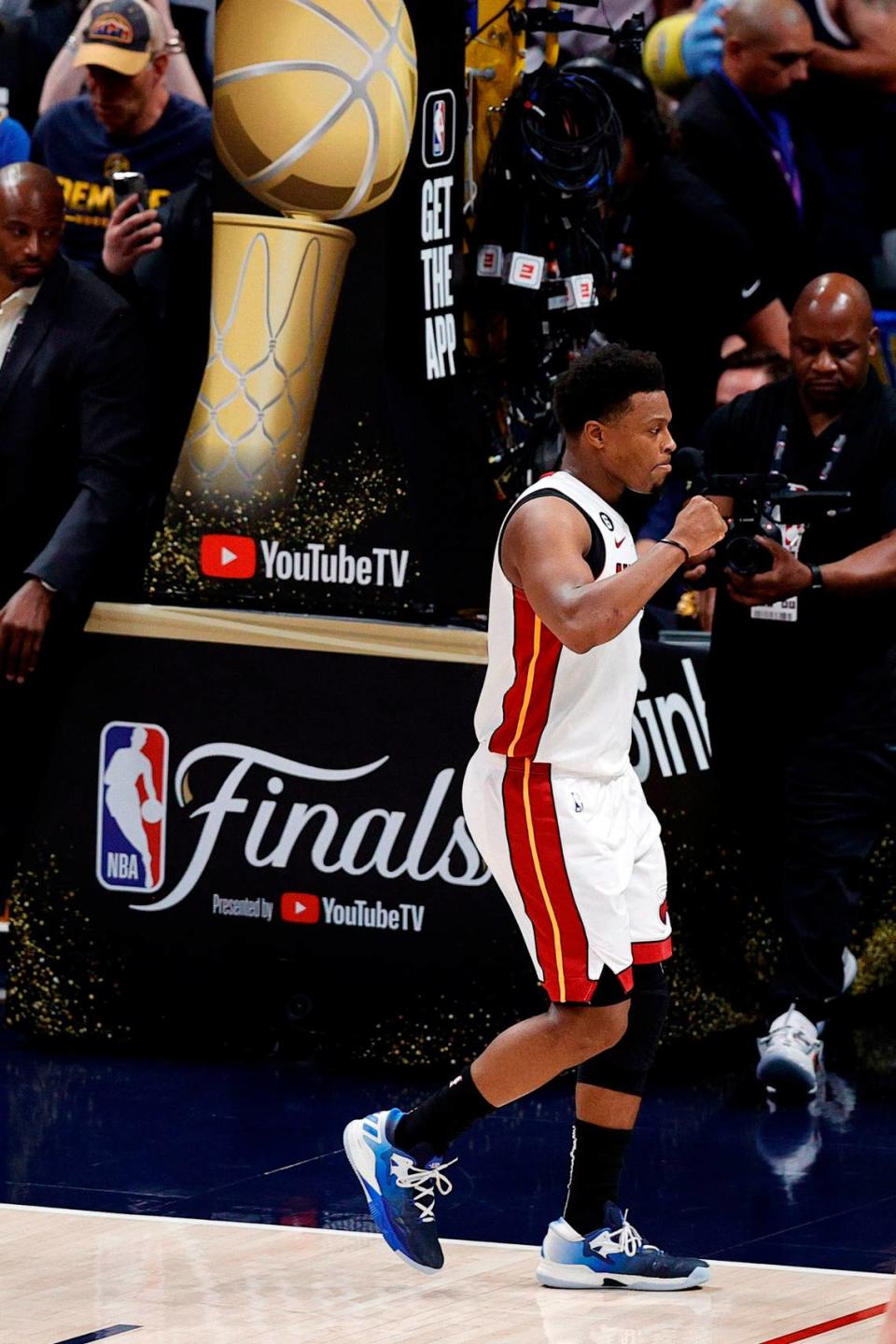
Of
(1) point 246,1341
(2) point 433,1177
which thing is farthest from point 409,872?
(1) point 246,1341

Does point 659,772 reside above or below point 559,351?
below

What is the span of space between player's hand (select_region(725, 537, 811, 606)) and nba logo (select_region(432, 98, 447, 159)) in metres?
1.42

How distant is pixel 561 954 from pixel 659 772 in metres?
2.01

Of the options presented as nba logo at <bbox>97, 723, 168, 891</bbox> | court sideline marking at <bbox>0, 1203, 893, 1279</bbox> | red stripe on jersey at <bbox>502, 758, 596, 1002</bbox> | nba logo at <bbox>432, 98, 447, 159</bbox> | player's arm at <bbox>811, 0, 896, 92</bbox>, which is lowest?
court sideline marking at <bbox>0, 1203, 893, 1279</bbox>

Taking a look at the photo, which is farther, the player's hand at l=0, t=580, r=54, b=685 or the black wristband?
the player's hand at l=0, t=580, r=54, b=685

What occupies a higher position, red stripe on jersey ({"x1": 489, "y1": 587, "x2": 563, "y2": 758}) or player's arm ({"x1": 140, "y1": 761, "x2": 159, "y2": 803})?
red stripe on jersey ({"x1": 489, "y1": 587, "x2": 563, "y2": 758})

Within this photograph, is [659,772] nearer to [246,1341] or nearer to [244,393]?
[244,393]

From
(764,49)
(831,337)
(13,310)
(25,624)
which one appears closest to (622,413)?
(831,337)

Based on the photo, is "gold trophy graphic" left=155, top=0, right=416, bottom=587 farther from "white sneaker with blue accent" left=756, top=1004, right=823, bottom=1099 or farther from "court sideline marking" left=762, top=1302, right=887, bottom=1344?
"court sideline marking" left=762, top=1302, right=887, bottom=1344

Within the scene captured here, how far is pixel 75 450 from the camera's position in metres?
6.77

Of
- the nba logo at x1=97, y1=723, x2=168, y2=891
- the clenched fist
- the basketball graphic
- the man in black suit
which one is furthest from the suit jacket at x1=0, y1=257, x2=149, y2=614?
the clenched fist

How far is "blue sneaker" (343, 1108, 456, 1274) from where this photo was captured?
4.52m

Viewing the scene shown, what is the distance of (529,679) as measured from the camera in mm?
4570

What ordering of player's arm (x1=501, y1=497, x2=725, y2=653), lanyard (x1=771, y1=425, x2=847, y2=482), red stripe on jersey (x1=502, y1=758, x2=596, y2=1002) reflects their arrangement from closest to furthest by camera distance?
player's arm (x1=501, y1=497, x2=725, y2=653), red stripe on jersey (x1=502, y1=758, x2=596, y2=1002), lanyard (x1=771, y1=425, x2=847, y2=482)
